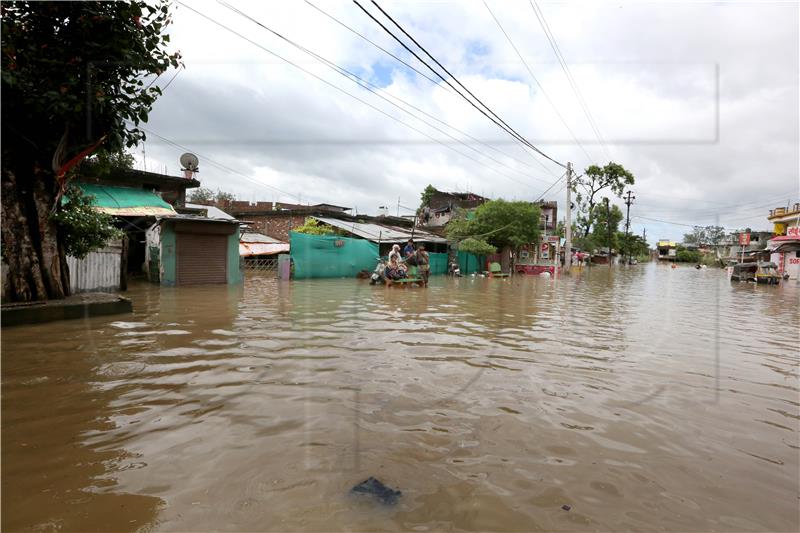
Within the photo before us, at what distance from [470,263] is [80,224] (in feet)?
81.7

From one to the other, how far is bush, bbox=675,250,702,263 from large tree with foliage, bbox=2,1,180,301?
104672mm

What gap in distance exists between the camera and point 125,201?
15.7m

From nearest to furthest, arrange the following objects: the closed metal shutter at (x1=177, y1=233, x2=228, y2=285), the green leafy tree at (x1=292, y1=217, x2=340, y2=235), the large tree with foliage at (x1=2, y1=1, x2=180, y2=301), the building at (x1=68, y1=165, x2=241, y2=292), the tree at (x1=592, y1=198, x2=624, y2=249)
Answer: the large tree with foliage at (x1=2, y1=1, x2=180, y2=301) < the building at (x1=68, y1=165, x2=241, y2=292) < the closed metal shutter at (x1=177, y1=233, x2=228, y2=285) < the green leafy tree at (x1=292, y1=217, x2=340, y2=235) < the tree at (x1=592, y1=198, x2=624, y2=249)

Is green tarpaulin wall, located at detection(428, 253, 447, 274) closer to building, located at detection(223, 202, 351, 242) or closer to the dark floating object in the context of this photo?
building, located at detection(223, 202, 351, 242)

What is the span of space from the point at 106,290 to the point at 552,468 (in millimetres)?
12609

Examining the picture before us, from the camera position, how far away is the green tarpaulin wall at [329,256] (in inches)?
739

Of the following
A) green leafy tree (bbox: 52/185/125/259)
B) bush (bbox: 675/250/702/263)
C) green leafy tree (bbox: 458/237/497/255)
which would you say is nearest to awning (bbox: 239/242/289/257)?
green leafy tree (bbox: 458/237/497/255)

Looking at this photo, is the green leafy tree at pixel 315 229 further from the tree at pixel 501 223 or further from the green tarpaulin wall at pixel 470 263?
the green tarpaulin wall at pixel 470 263

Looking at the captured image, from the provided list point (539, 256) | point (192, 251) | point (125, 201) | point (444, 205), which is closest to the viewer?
point (192, 251)

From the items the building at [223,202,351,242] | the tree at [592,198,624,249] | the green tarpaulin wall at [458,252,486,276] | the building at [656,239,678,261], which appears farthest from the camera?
the building at [656,239,678,261]

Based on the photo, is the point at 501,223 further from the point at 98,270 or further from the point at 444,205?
the point at 98,270

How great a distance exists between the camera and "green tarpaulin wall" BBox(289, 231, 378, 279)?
18.8m

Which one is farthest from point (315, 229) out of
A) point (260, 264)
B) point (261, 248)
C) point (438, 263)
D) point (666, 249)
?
point (666, 249)

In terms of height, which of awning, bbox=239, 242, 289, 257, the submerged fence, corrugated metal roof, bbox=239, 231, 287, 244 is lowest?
the submerged fence
